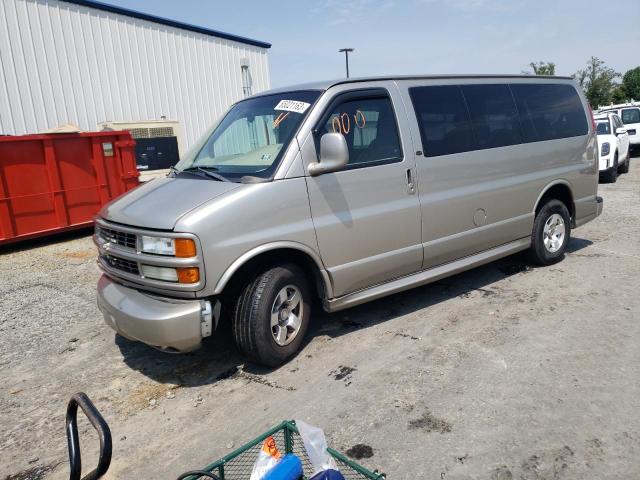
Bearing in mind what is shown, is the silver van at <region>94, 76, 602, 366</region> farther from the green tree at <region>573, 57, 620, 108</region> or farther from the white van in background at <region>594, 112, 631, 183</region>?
the green tree at <region>573, 57, 620, 108</region>

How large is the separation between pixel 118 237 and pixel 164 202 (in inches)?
18.9

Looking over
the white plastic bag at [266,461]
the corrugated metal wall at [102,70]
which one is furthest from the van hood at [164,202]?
the corrugated metal wall at [102,70]

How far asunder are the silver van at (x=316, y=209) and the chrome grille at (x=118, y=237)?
1 centimetres

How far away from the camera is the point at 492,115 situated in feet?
16.5

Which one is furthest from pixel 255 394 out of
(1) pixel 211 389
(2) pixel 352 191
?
(2) pixel 352 191

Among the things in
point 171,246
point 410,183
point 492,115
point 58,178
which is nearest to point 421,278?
point 410,183

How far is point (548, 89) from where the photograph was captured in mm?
5715

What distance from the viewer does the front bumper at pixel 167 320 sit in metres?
3.30

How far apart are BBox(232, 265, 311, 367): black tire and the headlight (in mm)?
564

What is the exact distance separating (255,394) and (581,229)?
6440mm

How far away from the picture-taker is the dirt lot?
109 inches

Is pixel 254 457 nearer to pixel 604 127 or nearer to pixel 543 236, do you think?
pixel 543 236

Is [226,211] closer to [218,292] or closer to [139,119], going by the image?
[218,292]

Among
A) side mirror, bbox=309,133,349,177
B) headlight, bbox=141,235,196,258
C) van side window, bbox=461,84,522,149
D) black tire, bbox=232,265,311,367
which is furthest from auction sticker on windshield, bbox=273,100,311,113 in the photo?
van side window, bbox=461,84,522,149
